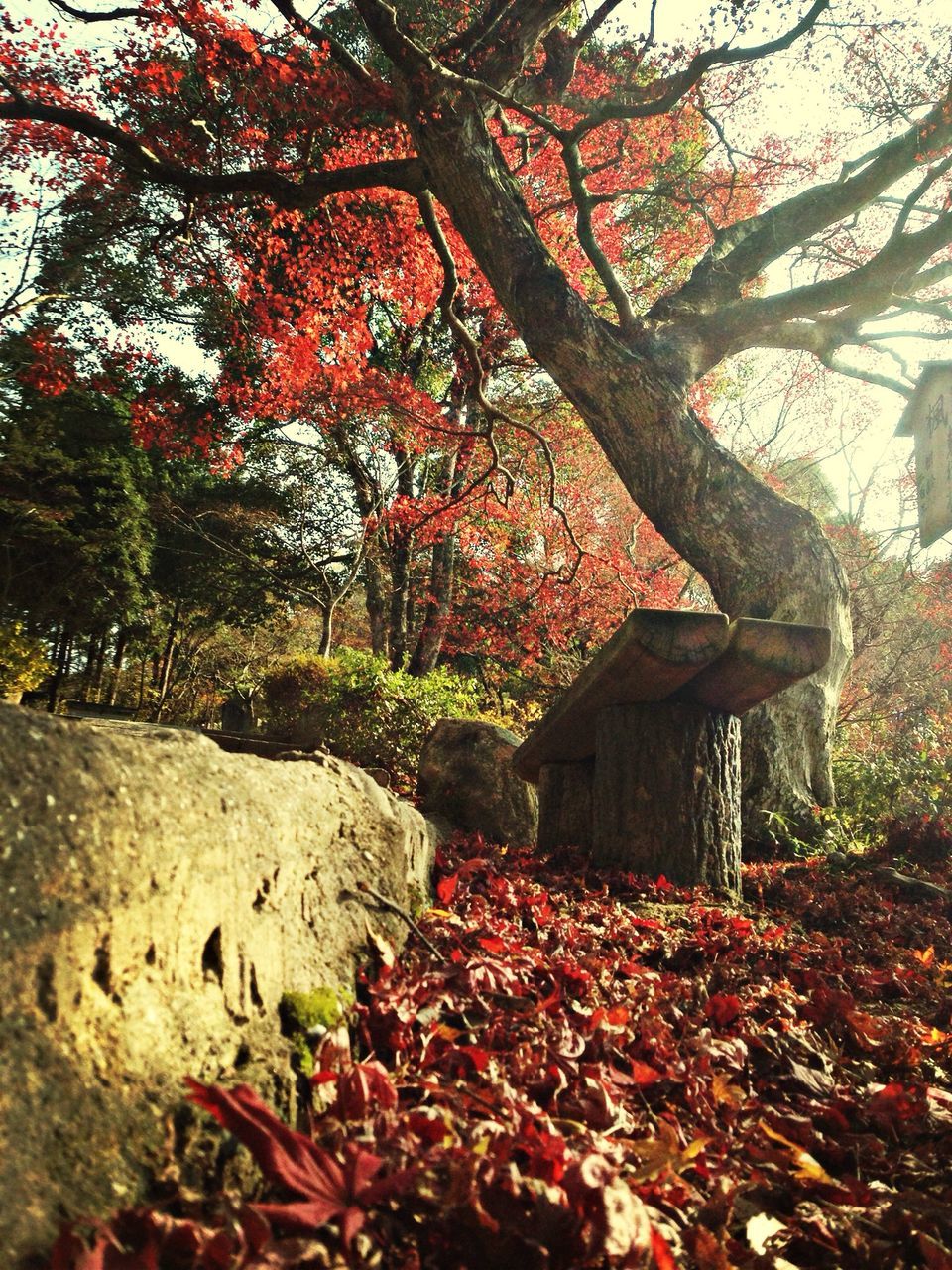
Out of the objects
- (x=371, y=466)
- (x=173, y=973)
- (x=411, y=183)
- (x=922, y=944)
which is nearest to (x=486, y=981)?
(x=173, y=973)

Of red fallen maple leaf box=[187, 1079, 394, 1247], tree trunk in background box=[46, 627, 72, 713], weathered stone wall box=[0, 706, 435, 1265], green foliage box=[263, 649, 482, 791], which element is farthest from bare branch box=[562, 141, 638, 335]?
tree trunk in background box=[46, 627, 72, 713]

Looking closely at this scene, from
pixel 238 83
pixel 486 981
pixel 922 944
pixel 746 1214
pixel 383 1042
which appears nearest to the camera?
pixel 746 1214

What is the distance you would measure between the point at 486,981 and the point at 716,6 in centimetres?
993

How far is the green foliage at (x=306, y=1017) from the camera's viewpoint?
131 cm

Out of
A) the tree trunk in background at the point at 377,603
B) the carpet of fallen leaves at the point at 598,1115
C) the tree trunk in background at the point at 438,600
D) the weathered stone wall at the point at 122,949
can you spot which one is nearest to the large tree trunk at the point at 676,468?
the carpet of fallen leaves at the point at 598,1115

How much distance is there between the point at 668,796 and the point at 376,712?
20.0ft

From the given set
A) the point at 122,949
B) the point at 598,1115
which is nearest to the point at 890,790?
the point at 598,1115

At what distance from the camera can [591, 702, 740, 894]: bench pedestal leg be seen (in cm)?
378

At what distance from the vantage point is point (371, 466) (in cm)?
1573

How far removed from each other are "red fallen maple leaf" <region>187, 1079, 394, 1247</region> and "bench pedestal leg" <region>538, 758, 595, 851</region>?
3.78 m

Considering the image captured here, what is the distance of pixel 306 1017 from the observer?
4.51 feet

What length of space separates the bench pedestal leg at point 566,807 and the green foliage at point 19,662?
12399 mm

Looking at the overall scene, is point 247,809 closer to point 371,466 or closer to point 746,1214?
point 746,1214

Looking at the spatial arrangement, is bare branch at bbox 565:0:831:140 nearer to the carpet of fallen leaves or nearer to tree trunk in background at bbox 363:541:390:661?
the carpet of fallen leaves
